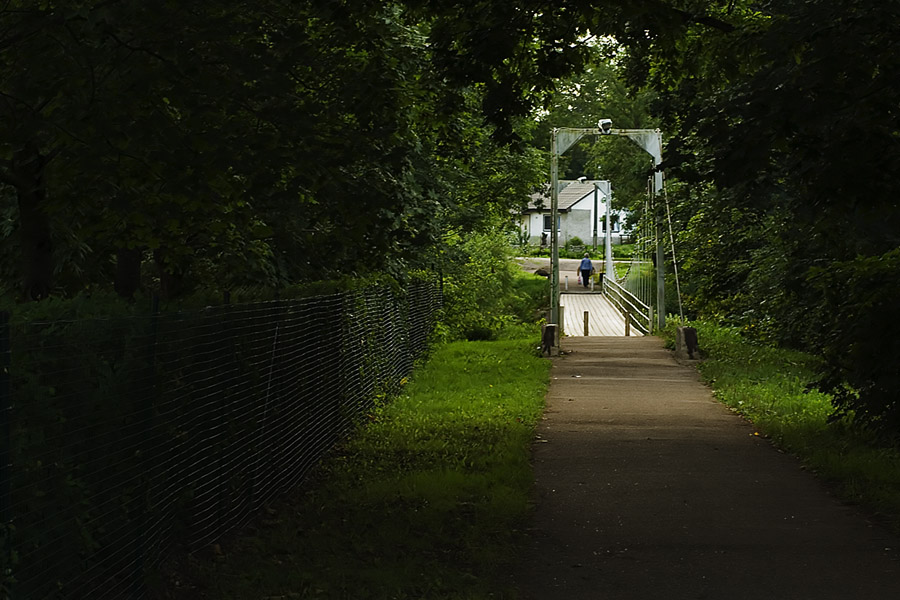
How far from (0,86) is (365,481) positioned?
4.62 m

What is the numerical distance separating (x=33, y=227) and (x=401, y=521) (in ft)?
17.9

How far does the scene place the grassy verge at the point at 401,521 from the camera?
23.1 feet

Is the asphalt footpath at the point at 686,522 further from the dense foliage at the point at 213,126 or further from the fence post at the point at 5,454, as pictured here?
the fence post at the point at 5,454

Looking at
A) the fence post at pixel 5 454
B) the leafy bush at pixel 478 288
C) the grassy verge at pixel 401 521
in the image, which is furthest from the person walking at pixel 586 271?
the fence post at pixel 5 454

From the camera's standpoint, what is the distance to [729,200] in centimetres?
1869

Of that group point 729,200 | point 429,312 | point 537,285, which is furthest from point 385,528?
point 537,285

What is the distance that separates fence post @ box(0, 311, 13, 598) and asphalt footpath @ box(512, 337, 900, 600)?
331 cm

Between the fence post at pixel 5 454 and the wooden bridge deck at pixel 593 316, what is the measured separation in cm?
3035

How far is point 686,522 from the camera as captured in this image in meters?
8.98

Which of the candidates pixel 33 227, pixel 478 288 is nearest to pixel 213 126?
pixel 33 227

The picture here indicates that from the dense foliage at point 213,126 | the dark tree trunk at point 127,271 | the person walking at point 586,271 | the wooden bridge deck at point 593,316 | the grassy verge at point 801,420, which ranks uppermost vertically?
the dense foliage at point 213,126

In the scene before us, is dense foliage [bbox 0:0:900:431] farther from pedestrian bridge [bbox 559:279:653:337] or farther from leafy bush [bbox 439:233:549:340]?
pedestrian bridge [bbox 559:279:653:337]

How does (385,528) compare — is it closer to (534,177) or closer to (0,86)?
(0,86)

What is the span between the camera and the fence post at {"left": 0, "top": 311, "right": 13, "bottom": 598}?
448 cm
